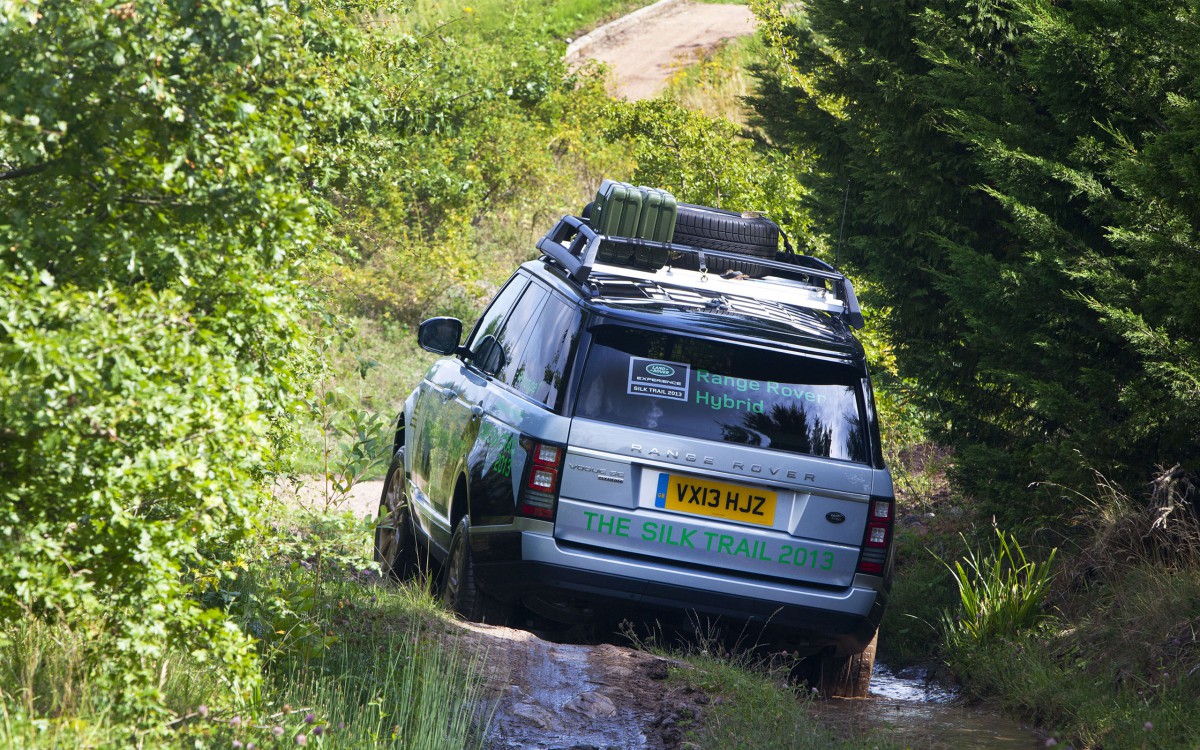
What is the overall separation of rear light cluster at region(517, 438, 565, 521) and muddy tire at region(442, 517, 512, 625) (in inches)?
21.0

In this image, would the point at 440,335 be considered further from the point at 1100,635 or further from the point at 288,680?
the point at 1100,635

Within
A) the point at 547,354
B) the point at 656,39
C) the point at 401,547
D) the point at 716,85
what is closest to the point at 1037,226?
the point at 547,354

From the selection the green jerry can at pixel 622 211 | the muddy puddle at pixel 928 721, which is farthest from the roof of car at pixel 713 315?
the muddy puddle at pixel 928 721

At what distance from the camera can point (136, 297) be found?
11.7 ft

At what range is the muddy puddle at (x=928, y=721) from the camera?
5301mm

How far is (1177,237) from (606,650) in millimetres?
3673

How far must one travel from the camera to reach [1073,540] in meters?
6.93

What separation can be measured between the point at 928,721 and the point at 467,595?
89.0 inches

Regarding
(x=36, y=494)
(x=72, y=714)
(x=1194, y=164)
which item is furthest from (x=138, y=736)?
(x=1194, y=164)

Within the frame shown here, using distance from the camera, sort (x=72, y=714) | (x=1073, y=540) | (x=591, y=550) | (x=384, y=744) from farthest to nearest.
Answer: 1. (x=1073, y=540)
2. (x=591, y=550)
3. (x=384, y=744)
4. (x=72, y=714)

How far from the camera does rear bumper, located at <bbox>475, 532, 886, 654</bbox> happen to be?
5.39m

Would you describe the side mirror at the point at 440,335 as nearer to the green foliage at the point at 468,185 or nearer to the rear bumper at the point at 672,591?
the rear bumper at the point at 672,591

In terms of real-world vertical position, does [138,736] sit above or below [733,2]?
below

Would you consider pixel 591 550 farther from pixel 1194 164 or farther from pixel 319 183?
pixel 1194 164
